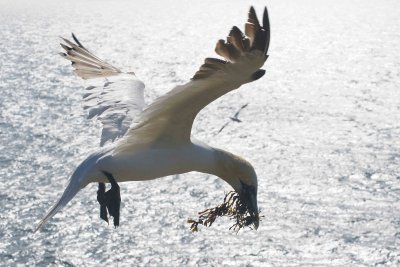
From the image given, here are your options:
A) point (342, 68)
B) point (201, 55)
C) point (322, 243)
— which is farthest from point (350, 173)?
point (201, 55)

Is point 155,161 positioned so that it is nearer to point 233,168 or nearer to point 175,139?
point 175,139

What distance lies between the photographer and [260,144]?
358 ft

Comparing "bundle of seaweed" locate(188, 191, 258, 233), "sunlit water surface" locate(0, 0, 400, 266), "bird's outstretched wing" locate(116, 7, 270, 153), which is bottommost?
"sunlit water surface" locate(0, 0, 400, 266)

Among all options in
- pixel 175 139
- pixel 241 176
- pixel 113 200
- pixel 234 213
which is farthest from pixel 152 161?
pixel 234 213

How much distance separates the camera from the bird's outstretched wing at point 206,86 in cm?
1079

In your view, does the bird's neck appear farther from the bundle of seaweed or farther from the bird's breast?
the bundle of seaweed

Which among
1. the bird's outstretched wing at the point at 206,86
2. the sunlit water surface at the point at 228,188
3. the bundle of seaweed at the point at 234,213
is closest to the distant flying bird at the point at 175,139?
the bird's outstretched wing at the point at 206,86

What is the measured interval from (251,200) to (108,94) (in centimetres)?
554

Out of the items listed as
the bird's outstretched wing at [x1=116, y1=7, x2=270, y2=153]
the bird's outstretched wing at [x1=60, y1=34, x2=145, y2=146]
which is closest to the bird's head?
the bird's outstretched wing at [x1=116, y1=7, x2=270, y2=153]

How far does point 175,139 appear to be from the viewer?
1419 centimetres

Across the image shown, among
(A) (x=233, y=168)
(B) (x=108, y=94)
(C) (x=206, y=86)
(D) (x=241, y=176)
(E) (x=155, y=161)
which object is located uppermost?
(C) (x=206, y=86)

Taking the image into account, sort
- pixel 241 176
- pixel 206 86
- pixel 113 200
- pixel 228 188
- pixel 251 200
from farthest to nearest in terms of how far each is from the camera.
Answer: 1. pixel 228 188
2. pixel 113 200
3. pixel 241 176
4. pixel 251 200
5. pixel 206 86

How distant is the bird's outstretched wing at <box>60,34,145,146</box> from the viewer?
16.5m

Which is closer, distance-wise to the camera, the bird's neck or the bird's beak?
the bird's beak
